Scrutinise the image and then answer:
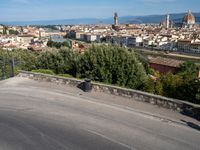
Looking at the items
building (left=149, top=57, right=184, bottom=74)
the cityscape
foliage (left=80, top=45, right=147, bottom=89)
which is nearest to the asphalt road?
the cityscape

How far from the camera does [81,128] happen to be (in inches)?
363

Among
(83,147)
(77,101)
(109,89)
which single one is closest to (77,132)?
(83,147)

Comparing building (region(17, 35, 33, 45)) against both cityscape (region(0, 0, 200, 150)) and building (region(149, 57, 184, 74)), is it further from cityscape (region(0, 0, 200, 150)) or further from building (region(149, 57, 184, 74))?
cityscape (region(0, 0, 200, 150))

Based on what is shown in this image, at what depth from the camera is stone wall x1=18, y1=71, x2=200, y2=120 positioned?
10288 millimetres

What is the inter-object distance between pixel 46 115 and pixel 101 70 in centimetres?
662

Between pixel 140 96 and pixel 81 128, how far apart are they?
3.67 m

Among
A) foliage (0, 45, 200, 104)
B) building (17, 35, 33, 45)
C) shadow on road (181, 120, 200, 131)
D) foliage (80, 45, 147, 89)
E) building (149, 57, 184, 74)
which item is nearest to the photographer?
shadow on road (181, 120, 200, 131)

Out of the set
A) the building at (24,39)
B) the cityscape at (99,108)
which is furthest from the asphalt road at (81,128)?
the building at (24,39)

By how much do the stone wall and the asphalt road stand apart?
1.10 meters

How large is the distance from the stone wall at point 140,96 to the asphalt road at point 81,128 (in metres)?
1.10

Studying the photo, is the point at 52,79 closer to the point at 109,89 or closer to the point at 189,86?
the point at 109,89

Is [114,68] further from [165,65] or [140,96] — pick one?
[165,65]

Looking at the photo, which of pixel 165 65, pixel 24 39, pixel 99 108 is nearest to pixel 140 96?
pixel 99 108

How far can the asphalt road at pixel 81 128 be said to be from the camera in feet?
26.5
